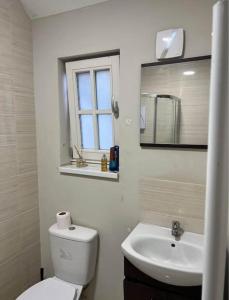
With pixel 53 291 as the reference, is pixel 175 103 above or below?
above

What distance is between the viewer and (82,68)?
1846 millimetres

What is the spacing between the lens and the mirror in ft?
4.50

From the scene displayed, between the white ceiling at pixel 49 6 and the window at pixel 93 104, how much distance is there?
1.22 ft

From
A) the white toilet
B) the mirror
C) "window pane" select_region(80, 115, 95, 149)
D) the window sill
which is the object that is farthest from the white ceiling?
the white toilet

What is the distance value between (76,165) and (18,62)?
3.01ft

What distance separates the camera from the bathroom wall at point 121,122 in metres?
1.42

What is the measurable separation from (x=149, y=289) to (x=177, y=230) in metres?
0.37

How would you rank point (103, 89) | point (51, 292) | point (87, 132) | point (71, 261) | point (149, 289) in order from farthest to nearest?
1. point (87, 132)
2. point (103, 89)
3. point (71, 261)
4. point (51, 292)
5. point (149, 289)

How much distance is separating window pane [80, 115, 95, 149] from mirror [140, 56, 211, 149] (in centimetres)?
55

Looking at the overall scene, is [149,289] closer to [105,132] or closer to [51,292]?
[51,292]

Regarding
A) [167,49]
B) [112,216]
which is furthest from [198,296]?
[167,49]

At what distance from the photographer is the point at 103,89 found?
6.13 ft

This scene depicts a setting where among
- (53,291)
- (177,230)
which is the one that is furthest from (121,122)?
(53,291)

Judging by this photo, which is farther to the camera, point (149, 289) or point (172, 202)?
point (172, 202)
